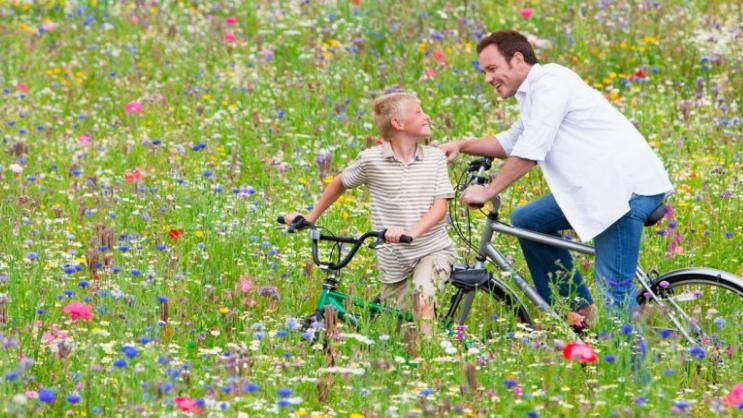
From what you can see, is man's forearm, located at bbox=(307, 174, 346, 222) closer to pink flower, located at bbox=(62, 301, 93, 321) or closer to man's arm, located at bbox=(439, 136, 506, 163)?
man's arm, located at bbox=(439, 136, 506, 163)

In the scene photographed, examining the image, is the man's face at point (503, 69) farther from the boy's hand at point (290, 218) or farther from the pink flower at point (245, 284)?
the pink flower at point (245, 284)

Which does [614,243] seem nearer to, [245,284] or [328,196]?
[328,196]

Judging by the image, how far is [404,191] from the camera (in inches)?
215

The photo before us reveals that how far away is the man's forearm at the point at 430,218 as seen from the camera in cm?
523

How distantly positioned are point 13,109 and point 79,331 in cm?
494

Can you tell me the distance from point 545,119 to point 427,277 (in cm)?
90

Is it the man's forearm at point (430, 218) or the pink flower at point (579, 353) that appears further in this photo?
the man's forearm at point (430, 218)

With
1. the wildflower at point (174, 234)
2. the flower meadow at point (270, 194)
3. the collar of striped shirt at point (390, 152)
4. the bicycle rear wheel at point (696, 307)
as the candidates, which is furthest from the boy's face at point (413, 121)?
the wildflower at point (174, 234)

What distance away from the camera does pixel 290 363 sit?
463cm

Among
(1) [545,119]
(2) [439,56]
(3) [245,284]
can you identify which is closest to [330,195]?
(3) [245,284]

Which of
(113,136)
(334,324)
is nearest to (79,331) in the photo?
(334,324)

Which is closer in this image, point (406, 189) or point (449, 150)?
point (406, 189)

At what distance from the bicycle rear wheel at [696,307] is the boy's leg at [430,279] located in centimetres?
91

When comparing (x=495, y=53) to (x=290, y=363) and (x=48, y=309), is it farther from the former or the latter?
(x=48, y=309)
